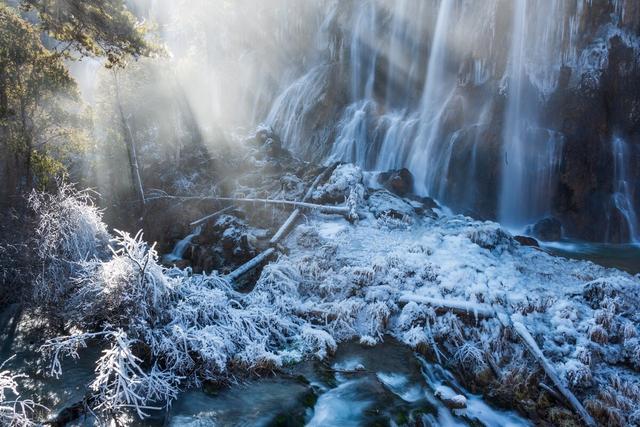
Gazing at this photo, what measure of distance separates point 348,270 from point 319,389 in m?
3.48

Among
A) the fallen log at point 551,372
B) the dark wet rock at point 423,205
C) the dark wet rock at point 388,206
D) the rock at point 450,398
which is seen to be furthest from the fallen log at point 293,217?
the fallen log at point 551,372

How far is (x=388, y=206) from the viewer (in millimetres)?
14211

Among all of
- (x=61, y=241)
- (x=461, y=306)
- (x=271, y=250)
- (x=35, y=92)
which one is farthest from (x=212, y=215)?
(x=461, y=306)

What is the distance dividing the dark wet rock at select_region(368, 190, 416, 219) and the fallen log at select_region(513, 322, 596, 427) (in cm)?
665

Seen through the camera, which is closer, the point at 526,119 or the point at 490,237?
the point at 490,237

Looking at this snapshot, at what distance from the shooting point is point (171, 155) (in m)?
19.1

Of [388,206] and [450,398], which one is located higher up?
[388,206]

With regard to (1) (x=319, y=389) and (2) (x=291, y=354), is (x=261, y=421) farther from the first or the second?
(2) (x=291, y=354)

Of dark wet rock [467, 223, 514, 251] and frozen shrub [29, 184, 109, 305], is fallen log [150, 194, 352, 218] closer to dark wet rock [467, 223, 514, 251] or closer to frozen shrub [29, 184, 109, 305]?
dark wet rock [467, 223, 514, 251]

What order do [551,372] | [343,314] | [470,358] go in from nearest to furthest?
[551,372] → [470,358] → [343,314]

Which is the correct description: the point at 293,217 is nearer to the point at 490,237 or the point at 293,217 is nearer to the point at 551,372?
the point at 490,237

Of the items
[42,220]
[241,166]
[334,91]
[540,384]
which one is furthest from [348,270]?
[334,91]

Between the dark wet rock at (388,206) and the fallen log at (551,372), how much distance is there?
21.8 feet

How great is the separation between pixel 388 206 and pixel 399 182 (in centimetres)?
350
